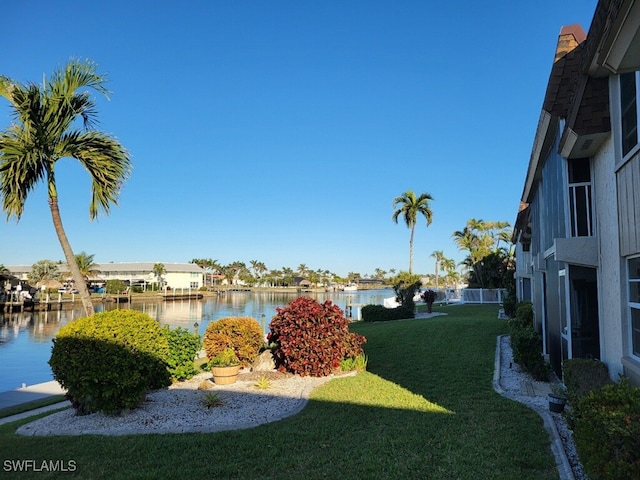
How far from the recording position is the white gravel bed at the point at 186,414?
19.5 ft

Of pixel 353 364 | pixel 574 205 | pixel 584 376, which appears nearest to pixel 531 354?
pixel 584 376

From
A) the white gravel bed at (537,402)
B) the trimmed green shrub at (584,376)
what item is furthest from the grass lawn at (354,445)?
the trimmed green shrub at (584,376)

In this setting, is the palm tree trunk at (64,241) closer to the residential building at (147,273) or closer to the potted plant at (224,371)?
the potted plant at (224,371)

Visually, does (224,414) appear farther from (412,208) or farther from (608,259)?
(412,208)

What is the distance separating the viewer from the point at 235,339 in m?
10.1

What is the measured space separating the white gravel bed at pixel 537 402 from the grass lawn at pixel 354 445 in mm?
204

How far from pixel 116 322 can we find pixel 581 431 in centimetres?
596

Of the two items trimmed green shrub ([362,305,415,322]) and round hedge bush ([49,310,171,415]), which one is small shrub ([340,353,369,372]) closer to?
round hedge bush ([49,310,171,415])

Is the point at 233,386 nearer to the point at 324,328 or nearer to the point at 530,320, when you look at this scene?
the point at 324,328

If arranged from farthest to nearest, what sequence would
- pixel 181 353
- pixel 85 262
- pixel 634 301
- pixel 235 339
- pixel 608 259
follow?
1. pixel 85 262
2. pixel 235 339
3. pixel 181 353
4. pixel 608 259
5. pixel 634 301

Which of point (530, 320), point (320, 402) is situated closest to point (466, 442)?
point (320, 402)

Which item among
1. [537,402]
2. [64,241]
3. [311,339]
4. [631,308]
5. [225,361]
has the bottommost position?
[537,402]

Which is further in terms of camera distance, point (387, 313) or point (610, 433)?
point (387, 313)

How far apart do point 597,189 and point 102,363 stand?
7.53m
